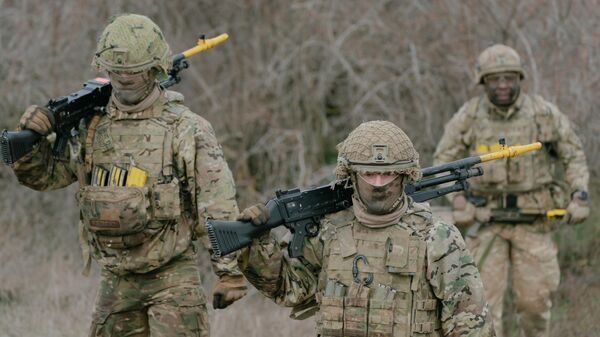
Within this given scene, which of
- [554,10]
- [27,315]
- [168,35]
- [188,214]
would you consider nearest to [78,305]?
[27,315]

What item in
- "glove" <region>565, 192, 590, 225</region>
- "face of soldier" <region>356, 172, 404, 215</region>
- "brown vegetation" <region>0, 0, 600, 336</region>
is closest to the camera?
"face of soldier" <region>356, 172, 404, 215</region>

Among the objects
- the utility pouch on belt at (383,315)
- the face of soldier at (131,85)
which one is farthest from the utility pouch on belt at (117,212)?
the utility pouch on belt at (383,315)

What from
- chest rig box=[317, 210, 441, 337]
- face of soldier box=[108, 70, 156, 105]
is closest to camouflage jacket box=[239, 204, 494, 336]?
chest rig box=[317, 210, 441, 337]

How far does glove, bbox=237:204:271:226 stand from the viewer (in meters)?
4.75

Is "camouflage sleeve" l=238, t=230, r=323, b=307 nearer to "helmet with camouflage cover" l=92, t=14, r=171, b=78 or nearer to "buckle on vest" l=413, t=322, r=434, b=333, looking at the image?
"buckle on vest" l=413, t=322, r=434, b=333

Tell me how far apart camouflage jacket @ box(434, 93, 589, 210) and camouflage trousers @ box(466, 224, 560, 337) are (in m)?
0.26

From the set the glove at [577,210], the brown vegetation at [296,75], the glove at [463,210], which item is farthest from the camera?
the brown vegetation at [296,75]

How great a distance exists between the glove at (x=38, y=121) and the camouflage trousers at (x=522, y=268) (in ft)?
11.3

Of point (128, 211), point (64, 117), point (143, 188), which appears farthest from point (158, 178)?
point (64, 117)

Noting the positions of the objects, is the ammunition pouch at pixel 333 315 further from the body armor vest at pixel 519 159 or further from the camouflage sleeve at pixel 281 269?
the body armor vest at pixel 519 159

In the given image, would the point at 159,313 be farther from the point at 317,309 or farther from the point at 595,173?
the point at 595,173

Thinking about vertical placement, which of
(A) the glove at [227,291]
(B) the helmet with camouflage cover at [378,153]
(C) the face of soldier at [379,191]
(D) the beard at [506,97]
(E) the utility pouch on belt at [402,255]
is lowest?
→ (A) the glove at [227,291]

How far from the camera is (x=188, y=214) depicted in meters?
5.98

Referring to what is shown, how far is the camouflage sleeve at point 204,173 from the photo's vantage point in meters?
5.75
